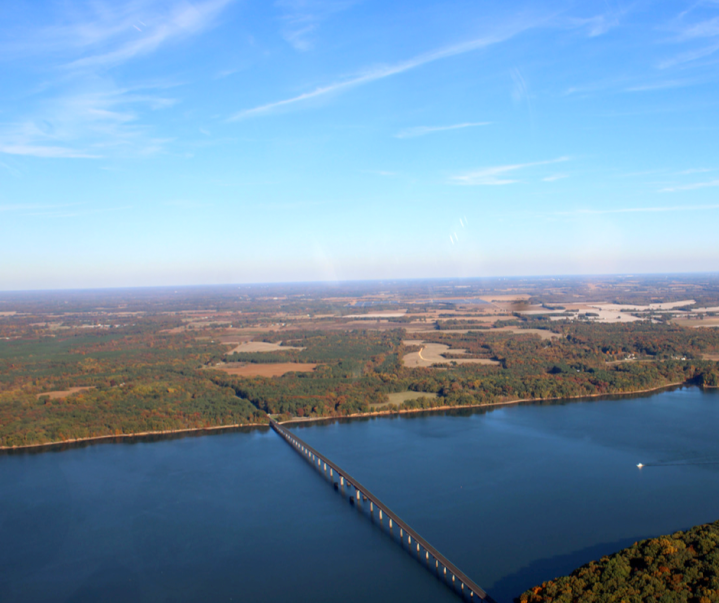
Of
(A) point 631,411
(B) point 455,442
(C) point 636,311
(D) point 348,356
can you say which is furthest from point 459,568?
(C) point 636,311

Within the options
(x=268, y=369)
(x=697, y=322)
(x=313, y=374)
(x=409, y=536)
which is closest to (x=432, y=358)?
(x=313, y=374)

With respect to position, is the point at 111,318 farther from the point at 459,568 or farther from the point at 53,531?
the point at 459,568

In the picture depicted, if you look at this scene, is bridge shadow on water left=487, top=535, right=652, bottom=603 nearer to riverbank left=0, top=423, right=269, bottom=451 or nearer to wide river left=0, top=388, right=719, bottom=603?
wide river left=0, top=388, right=719, bottom=603

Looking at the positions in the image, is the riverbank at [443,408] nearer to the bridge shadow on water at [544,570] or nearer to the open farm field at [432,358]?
the open farm field at [432,358]

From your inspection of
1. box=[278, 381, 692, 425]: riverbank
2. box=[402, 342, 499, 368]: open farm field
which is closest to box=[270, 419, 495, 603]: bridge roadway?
box=[278, 381, 692, 425]: riverbank

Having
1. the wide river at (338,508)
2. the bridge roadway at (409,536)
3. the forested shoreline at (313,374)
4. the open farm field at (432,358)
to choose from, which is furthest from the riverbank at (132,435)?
the open farm field at (432,358)

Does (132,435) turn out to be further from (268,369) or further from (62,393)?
(268,369)
